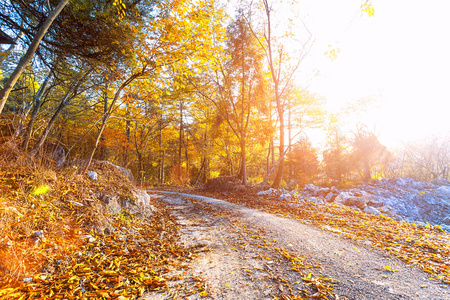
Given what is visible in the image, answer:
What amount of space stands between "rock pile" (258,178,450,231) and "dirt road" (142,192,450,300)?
4322mm

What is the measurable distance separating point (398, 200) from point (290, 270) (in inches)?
360

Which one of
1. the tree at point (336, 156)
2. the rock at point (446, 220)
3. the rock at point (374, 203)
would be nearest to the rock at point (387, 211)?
the rock at point (374, 203)

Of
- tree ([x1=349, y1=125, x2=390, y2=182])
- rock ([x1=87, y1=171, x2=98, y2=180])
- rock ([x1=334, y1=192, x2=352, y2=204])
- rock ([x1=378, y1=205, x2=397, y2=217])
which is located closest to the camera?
rock ([x1=87, y1=171, x2=98, y2=180])

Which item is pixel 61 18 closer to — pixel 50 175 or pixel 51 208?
pixel 50 175

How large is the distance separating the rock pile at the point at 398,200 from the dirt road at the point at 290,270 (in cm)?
432

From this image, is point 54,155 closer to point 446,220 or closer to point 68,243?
point 68,243

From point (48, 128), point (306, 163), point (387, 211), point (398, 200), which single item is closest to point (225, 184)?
point (387, 211)

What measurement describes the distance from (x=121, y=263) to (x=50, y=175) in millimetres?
2117

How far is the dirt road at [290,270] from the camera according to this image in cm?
195

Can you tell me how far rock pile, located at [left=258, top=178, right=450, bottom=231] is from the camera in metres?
6.98

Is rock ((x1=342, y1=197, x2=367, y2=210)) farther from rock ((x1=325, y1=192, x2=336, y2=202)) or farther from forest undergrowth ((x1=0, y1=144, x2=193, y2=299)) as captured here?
forest undergrowth ((x1=0, y1=144, x2=193, y2=299))

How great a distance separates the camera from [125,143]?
16172 millimetres

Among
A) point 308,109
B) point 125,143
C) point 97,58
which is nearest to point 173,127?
point 125,143

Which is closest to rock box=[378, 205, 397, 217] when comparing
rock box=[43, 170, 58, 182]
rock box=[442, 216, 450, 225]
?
rock box=[442, 216, 450, 225]
